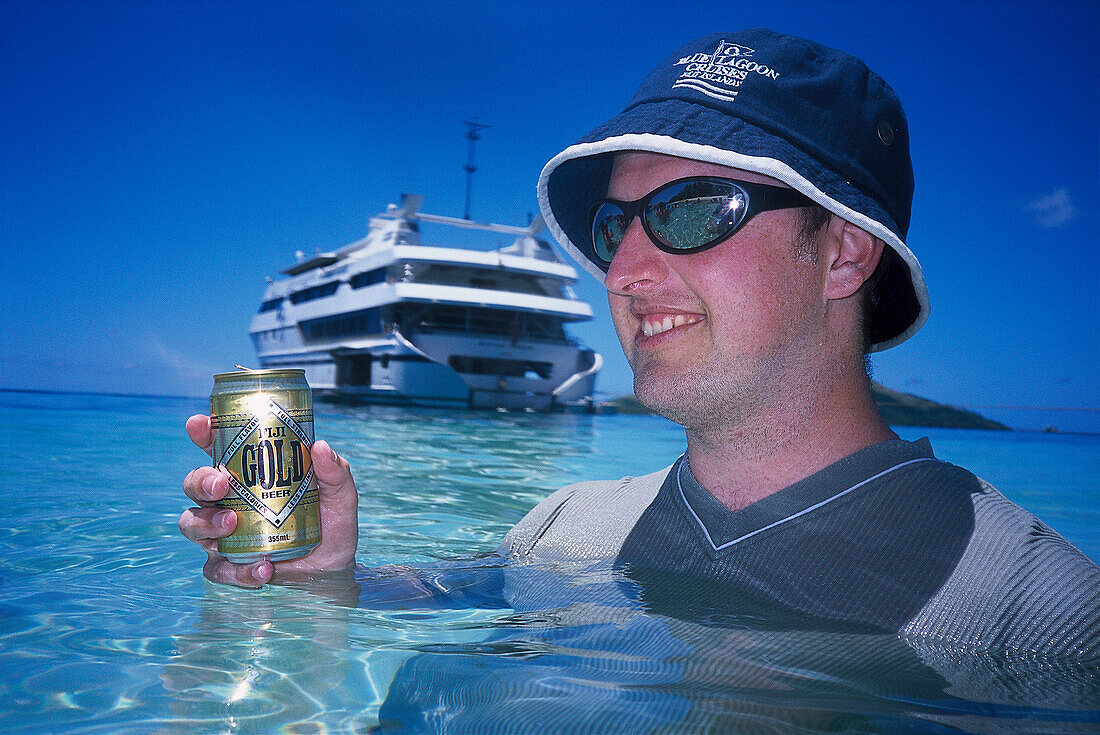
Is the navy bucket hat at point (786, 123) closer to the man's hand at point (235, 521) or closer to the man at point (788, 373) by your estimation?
the man at point (788, 373)

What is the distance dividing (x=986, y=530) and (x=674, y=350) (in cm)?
58

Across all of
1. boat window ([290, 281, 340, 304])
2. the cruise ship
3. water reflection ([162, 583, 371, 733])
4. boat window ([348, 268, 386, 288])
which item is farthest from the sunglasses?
boat window ([290, 281, 340, 304])

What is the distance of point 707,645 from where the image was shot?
1312 mm

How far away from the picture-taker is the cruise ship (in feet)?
66.0

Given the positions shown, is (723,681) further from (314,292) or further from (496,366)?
(314,292)

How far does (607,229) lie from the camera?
1.63 meters

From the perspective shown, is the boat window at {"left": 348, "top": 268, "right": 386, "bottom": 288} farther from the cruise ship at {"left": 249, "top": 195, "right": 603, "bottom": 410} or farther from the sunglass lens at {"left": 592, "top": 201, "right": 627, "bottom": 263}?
the sunglass lens at {"left": 592, "top": 201, "right": 627, "bottom": 263}

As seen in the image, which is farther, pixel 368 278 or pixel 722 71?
pixel 368 278

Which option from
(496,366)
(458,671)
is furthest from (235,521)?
(496,366)

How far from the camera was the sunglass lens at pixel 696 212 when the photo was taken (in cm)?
136

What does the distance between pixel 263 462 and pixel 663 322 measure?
2.54 ft

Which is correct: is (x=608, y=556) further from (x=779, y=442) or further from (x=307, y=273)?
(x=307, y=273)

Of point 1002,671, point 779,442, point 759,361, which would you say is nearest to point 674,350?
point 759,361

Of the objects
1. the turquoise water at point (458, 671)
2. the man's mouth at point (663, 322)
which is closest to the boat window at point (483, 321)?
the turquoise water at point (458, 671)
